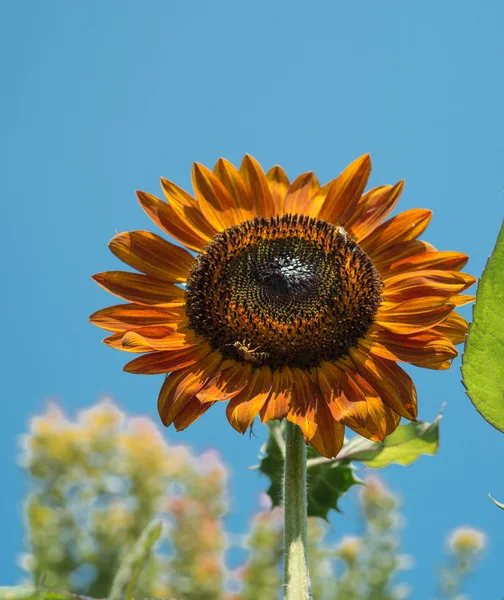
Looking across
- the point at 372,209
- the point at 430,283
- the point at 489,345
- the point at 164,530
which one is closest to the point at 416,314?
the point at 430,283

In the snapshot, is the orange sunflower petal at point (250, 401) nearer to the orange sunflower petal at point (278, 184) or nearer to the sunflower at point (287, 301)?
the sunflower at point (287, 301)

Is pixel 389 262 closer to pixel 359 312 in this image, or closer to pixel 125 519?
pixel 359 312

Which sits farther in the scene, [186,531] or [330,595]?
[186,531]

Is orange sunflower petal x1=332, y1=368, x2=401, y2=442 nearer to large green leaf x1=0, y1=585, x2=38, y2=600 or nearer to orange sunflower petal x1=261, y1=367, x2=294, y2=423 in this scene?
orange sunflower petal x1=261, y1=367, x2=294, y2=423

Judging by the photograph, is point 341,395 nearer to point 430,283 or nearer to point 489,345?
point 430,283

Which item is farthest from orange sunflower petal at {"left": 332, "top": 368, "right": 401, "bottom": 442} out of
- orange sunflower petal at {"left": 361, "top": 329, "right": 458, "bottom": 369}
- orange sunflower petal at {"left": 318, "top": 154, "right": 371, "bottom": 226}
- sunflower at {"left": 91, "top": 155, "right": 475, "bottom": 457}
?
orange sunflower petal at {"left": 318, "top": 154, "right": 371, "bottom": 226}

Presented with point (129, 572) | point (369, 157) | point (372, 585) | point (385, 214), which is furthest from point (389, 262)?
point (372, 585)
